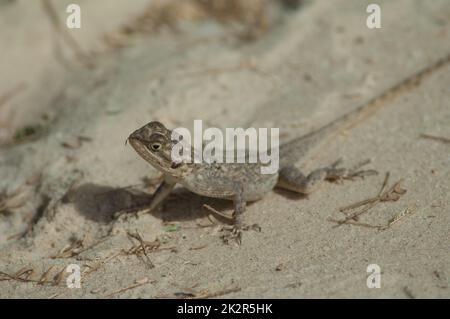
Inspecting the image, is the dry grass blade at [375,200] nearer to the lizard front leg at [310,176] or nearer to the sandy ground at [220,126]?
the sandy ground at [220,126]

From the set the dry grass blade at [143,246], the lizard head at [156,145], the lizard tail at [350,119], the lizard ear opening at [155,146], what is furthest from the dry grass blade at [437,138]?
the dry grass blade at [143,246]

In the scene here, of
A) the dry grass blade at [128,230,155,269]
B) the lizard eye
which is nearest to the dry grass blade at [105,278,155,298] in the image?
the dry grass blade at [128,230,155,269]

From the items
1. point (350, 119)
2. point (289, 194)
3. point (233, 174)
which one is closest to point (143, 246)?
point (233, 174)

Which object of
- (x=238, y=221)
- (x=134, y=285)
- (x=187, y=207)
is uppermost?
(x=187, y=207)

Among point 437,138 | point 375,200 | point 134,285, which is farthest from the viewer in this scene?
point 437,138

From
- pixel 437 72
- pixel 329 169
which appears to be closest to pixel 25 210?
pixel 329 169

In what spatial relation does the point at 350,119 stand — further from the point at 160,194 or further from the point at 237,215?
the point at 160,194

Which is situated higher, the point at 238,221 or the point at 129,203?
the point at 129,203
